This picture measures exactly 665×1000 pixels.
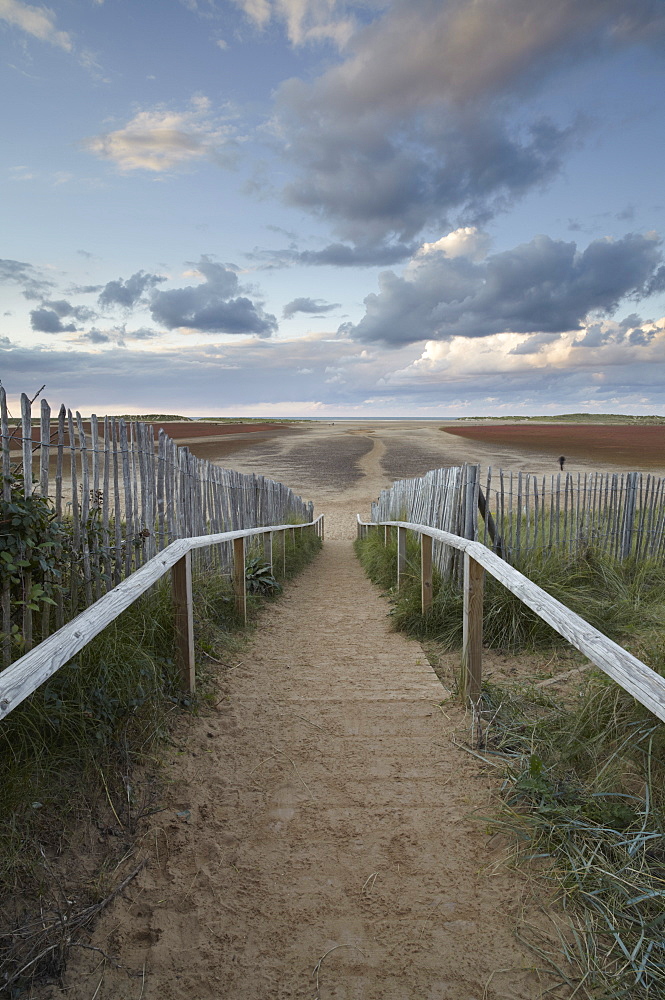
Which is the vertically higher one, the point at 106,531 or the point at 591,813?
the point at 106,531

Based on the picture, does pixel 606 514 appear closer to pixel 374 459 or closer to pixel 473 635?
pixel 473 635

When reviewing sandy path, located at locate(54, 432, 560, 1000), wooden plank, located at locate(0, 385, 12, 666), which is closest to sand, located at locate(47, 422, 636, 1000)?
sandy path, located at locate(54, 432, 560, 1000)

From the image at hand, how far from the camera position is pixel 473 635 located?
341cm

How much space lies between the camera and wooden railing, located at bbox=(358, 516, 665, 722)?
5.56ft

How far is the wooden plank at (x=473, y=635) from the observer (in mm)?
3410

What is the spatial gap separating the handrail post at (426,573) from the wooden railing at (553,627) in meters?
0.37

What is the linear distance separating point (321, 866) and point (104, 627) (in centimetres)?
138

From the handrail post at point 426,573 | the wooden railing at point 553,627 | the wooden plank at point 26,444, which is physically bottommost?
the handrail post at point 426,573

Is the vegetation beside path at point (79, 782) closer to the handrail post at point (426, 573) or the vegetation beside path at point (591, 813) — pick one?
the vegetation beside path at point (591, 813)

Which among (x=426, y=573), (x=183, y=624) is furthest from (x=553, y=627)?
(x=426, y=573)

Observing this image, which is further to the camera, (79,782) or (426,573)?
(426,573)

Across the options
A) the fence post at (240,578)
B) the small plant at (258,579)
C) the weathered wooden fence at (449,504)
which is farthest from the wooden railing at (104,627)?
the weathered wooden fence at (449,504)

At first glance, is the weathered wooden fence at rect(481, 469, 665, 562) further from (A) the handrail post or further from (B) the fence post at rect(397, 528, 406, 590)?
(A) the handrail post

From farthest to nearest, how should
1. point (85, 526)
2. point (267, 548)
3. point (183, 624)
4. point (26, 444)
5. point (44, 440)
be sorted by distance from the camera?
1. point (267, 548)
2. point (85, 526)
3. point (183, 624)
4. point (44, 440)
5. point (26, 444)
